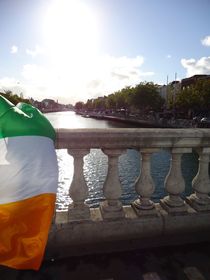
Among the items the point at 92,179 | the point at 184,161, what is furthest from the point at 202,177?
the point at 184,161

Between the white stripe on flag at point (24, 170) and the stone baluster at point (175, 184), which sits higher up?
the white stripe on flag at point (24, 170)

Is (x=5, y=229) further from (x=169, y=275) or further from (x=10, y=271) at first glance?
(x=169, y=275)

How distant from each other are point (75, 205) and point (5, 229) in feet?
3.47

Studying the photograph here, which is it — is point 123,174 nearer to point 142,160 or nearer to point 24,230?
point 142,160

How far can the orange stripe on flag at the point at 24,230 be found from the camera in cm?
201

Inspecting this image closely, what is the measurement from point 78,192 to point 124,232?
708mm

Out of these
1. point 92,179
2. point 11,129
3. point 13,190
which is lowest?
point 92,179

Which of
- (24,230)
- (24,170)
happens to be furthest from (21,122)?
(24,230)

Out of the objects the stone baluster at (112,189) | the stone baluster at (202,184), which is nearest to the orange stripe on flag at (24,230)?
the stone baluster at (112,189)

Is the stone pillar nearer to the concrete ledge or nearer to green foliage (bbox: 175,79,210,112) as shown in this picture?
the concrete ledge

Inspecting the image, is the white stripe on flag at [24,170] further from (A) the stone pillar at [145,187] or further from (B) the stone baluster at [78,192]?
(A) the stone pillar at [145,187]

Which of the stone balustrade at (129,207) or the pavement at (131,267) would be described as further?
the stone balustrade at (129,207)

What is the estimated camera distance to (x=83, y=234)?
2.92 m

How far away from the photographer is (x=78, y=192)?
2.93m
